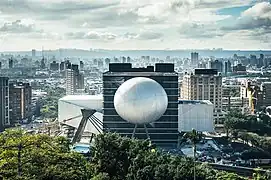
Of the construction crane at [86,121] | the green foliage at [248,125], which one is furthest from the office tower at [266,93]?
the construction crane at [86,121]

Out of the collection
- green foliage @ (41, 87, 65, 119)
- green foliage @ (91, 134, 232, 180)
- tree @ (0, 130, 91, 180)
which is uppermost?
tree @ (0, 130, 91, 180)

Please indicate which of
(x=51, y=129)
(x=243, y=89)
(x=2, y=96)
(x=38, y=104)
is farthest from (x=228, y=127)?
(x=38, y=104)

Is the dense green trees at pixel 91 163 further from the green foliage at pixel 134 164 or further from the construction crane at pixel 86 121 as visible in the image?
the construction crane at pixel 86 121

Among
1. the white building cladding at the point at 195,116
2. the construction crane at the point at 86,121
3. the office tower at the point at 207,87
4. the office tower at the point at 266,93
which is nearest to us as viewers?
the construction crane at the point at 86,121

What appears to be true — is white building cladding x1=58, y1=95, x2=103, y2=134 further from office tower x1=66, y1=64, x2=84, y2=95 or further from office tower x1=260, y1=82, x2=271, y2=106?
office tower x1=66, y1=64, x2=84, y2=95

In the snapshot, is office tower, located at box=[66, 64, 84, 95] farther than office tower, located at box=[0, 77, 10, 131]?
Yes

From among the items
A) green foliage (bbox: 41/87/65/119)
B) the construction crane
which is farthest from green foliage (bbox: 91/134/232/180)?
green foliage (bbox: 41/87/65/119)

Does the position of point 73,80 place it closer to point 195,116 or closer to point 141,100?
point 195,116
